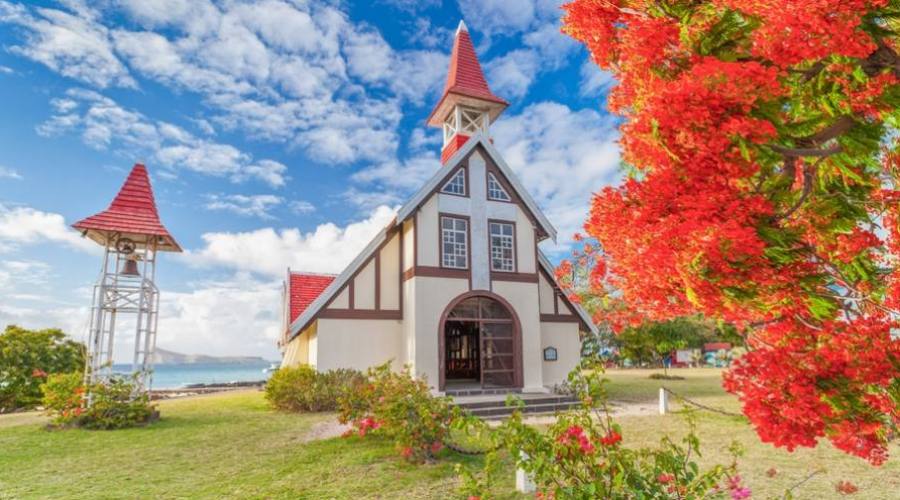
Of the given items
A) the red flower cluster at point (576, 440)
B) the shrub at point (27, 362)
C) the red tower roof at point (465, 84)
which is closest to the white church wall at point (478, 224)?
the red tower roof at point (465, 84)

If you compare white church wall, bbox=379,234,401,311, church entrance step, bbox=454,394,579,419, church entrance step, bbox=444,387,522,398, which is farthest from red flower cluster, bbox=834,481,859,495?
white church wall, bbox=379,234,401,311

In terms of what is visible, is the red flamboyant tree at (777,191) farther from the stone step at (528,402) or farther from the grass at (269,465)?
the stone step at (528,402)

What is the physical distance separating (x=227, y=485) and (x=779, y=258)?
7.25 metres

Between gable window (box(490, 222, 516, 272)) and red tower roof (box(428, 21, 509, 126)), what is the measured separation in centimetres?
542

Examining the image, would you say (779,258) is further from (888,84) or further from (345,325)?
(345,325)

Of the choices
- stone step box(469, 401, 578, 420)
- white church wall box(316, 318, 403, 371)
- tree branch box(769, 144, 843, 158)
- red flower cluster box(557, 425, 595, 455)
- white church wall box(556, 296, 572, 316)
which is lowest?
stone step box(469, 401, 578, 420)

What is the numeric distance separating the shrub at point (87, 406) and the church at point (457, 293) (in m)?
4.55

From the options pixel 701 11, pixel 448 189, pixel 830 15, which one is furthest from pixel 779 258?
pixel 448 189

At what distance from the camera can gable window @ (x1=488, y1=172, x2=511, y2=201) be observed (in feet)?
55.2

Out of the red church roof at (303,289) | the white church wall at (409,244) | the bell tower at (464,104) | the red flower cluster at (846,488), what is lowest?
the red flower cluster at (846,488)

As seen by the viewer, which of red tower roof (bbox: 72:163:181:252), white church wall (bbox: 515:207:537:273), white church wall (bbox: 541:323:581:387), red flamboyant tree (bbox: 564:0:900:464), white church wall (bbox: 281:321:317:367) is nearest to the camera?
red flamboyant tree (bbox: 564:0:900:464)

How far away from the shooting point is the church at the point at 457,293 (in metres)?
15.1

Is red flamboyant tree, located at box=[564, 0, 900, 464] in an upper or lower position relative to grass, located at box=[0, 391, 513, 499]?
upper

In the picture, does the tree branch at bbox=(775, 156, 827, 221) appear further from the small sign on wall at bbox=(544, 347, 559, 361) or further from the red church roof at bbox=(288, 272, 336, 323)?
the red church roof at bbox=(288, 272, 336, 323)
